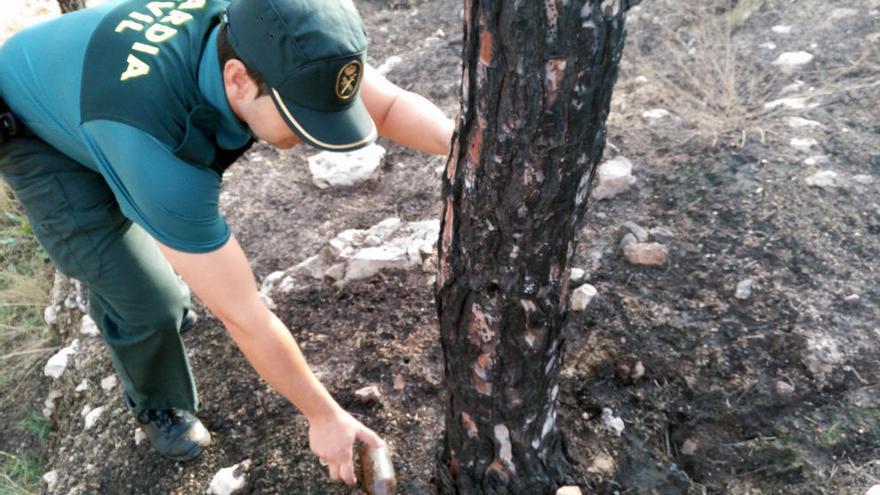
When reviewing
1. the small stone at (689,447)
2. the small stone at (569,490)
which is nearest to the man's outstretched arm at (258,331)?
the small stone at (569,490)

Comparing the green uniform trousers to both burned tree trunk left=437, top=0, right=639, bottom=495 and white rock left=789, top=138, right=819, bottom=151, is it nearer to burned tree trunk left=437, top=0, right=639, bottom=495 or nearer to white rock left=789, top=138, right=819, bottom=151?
burned tree trunk left=437, top=0, right=639, bottom=495

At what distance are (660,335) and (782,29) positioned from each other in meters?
1.86

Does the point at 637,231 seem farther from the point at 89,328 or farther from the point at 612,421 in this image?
the point at 89,328

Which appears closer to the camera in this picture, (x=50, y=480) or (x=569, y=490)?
(x=569, y=490)

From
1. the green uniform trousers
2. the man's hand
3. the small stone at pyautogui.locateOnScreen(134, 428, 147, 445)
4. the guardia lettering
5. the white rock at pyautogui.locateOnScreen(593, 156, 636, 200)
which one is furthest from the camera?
the white rock at pyautogui.locateOnScreen(593, 156, 636, 200)

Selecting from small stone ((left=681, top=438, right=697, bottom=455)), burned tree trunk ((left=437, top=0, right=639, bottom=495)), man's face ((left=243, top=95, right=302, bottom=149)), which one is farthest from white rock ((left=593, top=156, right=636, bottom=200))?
man's face ((left=243, top=95, right=302, bottom=149))

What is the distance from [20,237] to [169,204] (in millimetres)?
2408

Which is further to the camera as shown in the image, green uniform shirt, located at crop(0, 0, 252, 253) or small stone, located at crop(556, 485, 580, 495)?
small stone, located at crop(556, 485, 580, 495)

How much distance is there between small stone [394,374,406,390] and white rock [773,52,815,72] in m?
2.04

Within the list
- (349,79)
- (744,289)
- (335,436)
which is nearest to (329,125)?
(349,79)

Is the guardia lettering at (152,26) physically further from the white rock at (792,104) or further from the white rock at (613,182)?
the white rock at (792,104)

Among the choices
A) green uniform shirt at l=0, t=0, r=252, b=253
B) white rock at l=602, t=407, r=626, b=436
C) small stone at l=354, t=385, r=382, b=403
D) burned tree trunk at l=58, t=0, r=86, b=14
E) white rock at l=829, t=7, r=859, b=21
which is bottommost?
white rock at l=602, t=407, r=626, b=436

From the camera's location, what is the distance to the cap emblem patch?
136 centimetres

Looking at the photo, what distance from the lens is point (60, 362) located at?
2547mm
